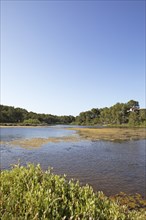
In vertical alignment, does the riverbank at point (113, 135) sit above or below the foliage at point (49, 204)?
below

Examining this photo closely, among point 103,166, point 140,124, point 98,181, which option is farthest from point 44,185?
point 140,124

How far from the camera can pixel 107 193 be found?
14898mm

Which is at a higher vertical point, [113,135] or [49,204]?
[49,204]

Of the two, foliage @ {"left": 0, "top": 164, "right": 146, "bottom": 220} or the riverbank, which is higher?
foliage @ {"left": 0, "top": 164, "right": 146, "bottom": 220}

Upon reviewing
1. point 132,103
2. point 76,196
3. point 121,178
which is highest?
point 132,103

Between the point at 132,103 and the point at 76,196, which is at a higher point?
the point at 132,103

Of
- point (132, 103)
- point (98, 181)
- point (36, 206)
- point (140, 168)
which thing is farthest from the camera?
point (132, 103)

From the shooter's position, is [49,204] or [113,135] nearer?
[49,204]

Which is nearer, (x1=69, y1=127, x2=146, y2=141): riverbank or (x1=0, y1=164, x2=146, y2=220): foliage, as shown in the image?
(x1=0, y1=164, x2=146, y2=220): foliage

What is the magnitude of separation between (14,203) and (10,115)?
6976 inches

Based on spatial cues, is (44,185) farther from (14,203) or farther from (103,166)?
(103,166)

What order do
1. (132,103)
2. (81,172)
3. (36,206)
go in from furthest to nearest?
(132,103), (81,172), (36,206)

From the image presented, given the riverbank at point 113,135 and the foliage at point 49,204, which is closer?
the foliage at point 49,204

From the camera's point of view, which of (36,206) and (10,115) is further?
(10,115)
